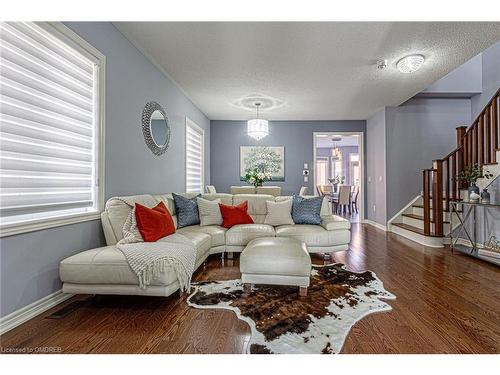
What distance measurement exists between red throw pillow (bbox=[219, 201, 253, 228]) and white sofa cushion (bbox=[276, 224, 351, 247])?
0.58 m

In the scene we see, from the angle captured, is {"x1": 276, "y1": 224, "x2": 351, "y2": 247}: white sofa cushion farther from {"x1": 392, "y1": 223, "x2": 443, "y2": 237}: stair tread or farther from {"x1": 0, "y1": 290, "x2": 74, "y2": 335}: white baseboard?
{"x1": 0, "y1": 290, "x2": 74, "y2": 335}: white baseboard

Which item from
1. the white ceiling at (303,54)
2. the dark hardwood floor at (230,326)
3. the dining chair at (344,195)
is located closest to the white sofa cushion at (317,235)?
the dark hardwood floor at (230,326)

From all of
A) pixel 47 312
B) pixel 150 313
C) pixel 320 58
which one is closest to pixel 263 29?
pixel 320 58

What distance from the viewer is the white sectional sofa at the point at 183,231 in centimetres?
205

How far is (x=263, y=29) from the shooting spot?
2.89 m

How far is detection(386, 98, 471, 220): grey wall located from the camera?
584 cm

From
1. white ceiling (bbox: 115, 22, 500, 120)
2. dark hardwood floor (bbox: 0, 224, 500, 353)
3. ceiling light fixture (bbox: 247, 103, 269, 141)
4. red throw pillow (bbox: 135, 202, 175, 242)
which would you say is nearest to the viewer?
dark hardwood floor (bbox: 0, 224, 500, 353)

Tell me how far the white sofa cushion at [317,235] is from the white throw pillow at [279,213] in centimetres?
37

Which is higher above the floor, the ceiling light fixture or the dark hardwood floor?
the ceiling light fixture

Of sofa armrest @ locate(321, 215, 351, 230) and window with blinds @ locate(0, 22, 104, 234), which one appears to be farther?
sofa armrest @ locate(321, 215, 351, 230)

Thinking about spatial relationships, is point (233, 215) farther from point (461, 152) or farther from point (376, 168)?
point (376, 168)

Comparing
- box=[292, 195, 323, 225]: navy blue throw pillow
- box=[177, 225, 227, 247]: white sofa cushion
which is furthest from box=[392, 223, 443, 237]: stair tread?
box=[177, 225, 227, 247]: white sofa cushion

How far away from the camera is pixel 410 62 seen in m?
3.48
